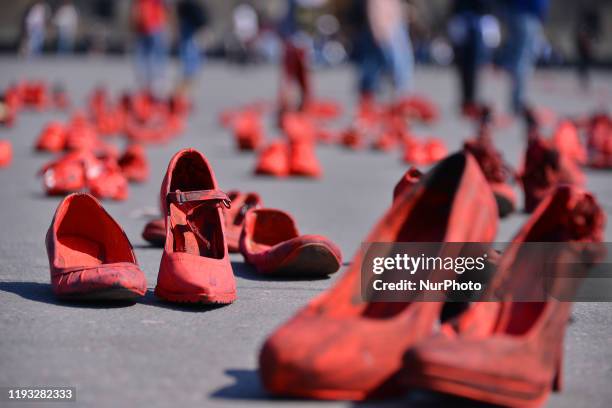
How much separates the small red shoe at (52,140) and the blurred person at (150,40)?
20.1 ft

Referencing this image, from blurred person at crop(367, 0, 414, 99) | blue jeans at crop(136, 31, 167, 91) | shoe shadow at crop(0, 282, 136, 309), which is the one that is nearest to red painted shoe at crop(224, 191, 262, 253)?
shoe shadow at crop(0, 282, 136, 309)

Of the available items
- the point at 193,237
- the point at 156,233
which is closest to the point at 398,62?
the point at 156,233

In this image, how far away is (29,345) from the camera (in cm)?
337

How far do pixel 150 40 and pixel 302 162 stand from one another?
8456mm

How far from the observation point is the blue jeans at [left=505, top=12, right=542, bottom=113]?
1227 centimetres

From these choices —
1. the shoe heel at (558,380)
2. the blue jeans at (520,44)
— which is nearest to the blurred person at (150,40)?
the blue jeans at (520,44)

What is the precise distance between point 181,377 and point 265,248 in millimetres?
1693

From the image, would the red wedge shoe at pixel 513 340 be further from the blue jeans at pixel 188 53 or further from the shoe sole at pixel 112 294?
the blue jeans at pixel 188 53

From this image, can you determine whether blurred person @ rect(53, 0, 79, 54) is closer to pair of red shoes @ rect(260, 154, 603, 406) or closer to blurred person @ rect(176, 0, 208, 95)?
blurred person @ rect(176, 0, 208, 95)

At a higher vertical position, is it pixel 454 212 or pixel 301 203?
pixel 454 212

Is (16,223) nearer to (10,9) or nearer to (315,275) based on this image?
(315,275)

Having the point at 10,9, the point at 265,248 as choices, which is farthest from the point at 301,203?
the point at 10,9

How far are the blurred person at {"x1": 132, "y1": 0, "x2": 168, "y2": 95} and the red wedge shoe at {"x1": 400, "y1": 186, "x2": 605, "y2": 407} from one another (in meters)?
13.0

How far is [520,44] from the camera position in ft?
40.7
